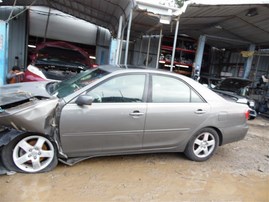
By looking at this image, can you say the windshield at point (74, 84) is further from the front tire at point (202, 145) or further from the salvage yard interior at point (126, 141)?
the front tire at point (202, 145)

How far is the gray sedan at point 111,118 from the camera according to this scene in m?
3.71

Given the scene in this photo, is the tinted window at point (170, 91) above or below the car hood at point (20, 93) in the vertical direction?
above

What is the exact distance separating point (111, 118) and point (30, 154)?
1.15 meters

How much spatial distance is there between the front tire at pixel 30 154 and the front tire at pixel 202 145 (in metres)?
2.19

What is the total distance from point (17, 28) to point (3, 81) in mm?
7233

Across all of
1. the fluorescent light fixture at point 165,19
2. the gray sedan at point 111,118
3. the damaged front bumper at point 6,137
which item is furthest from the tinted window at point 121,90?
the fluorescent light fixture at point 165,19

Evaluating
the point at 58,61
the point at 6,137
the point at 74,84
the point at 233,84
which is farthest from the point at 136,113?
the point at 233,84

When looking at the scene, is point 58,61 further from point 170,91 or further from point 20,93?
point 170,91

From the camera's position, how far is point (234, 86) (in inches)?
371

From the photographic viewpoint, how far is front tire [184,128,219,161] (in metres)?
4.79

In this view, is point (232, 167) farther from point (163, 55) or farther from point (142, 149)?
point (163, 55)

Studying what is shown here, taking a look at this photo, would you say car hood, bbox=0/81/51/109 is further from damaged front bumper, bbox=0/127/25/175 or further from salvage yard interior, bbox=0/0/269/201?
damaged front bumper, bbox=0/127/25/175

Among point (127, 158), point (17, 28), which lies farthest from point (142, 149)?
point (17, 28)

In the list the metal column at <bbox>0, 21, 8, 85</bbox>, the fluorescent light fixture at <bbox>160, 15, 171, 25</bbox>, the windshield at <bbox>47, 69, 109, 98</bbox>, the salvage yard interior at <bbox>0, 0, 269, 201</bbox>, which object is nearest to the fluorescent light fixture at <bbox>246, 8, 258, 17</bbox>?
the fluorescent light fixture at <bbox>160, 15, 171, 25</bbox>
